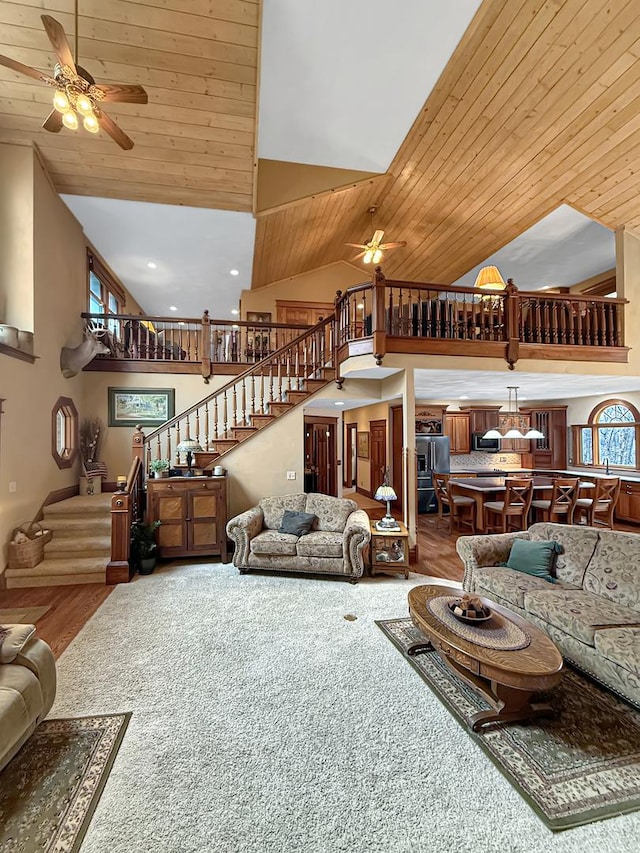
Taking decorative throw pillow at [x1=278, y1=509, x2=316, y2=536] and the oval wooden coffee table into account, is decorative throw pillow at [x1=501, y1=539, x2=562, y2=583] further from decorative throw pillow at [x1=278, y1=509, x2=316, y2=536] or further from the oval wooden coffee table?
decorative throw pillow at [x1=278, y1=509, x2=316, y2=536]

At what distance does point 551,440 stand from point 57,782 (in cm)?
1012

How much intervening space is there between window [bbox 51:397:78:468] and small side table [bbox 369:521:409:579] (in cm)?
454

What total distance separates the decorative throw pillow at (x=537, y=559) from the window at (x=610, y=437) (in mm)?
5545

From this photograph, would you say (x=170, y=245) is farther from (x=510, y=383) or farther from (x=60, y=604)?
(x=510, y=383)

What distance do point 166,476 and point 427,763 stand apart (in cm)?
433

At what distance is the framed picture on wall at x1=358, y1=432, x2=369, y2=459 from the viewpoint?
10.1 metres

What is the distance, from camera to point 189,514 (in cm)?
507

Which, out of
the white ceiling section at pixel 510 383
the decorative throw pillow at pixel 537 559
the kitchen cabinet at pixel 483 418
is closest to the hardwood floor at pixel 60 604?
the decorative throw pillow at pixel 537 559

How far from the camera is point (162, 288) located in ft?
28.7

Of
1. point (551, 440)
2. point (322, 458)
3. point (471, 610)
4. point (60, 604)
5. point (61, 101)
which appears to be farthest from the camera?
point (551, 440)

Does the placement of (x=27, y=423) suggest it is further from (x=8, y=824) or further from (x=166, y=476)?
(x=8, y=824)

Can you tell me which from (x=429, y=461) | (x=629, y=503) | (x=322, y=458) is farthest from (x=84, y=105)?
(x=629, y=503)

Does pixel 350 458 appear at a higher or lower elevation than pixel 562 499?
higher

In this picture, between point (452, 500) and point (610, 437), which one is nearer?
point (452, 500)
